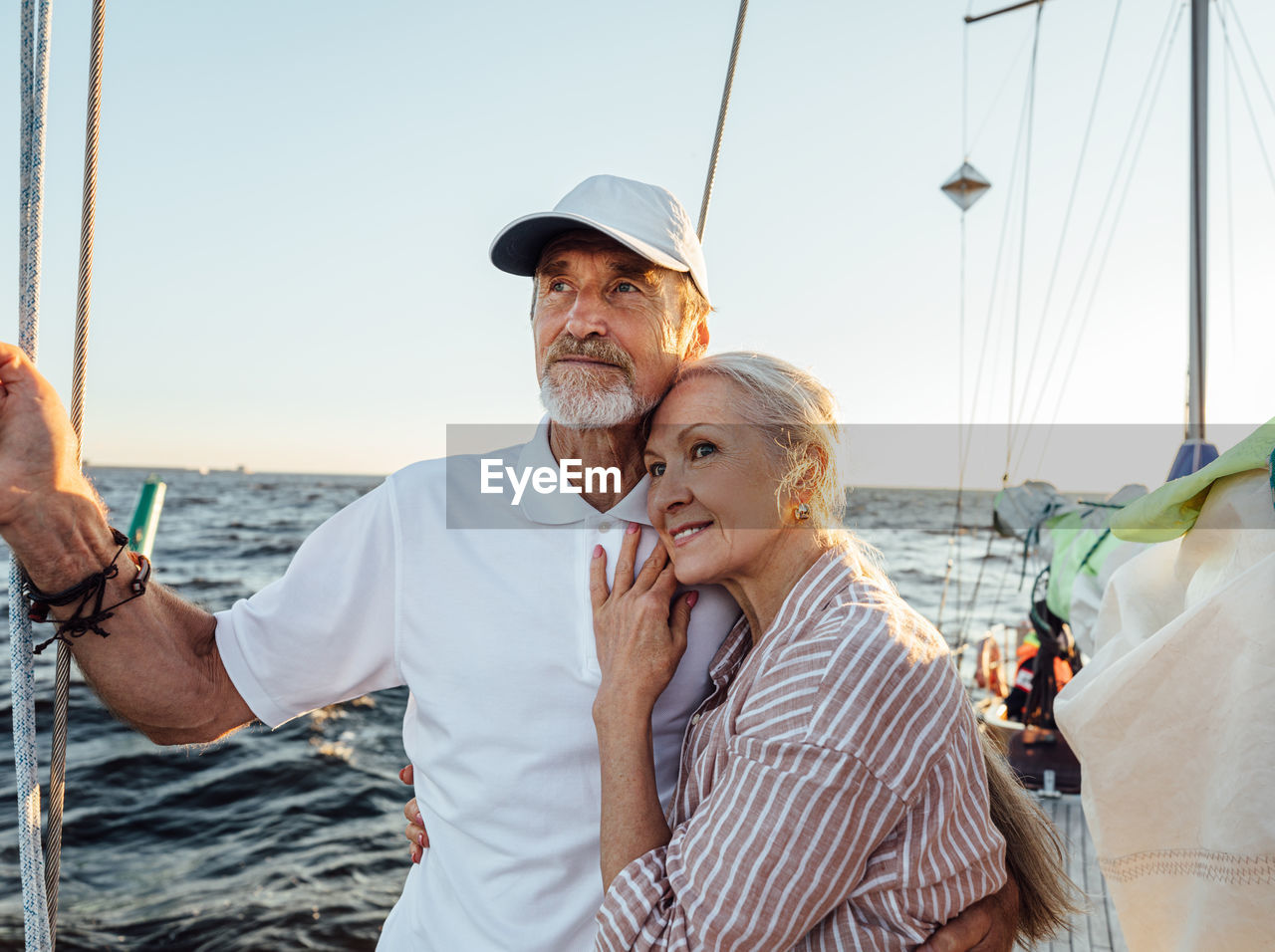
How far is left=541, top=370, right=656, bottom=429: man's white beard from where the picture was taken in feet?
6.17

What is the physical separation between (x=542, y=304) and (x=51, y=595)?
108cm

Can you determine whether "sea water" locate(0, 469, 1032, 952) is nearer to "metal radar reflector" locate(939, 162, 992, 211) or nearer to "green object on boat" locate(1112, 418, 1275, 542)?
"green object on boat" locate(1112, 418, 1275, 542)

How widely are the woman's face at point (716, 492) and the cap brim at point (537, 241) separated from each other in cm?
31

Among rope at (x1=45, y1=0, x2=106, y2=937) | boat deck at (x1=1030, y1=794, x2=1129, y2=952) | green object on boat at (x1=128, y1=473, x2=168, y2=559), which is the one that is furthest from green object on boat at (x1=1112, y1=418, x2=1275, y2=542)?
green object on boat at (x1=128, y1=473, x2=168, y2=559)

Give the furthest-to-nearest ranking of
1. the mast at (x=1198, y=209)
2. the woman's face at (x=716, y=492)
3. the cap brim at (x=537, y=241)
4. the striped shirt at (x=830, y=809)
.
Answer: the mast at (x=1198, y=209) → the cap brim at (x=537, y=241) → the woman's face at (x=716, y=492) → the striped shirt at (x=830, y=809)

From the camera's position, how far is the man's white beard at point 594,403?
1881 millimetres

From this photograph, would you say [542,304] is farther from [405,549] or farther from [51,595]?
[51,595]

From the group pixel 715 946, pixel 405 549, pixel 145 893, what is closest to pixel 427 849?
pixel 405 549

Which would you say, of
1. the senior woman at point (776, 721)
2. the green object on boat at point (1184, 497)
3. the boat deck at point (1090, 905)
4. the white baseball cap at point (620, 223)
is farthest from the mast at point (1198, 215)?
the senior woman at point (776, 721)

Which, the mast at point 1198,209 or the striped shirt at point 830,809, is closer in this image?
the striped shirt at point 830,809

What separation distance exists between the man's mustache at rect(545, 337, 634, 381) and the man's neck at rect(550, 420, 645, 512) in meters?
0.14

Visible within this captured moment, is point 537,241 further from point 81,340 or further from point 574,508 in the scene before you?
point 81,340

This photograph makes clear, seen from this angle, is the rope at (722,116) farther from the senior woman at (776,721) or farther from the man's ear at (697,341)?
the senior woman at (776,721)

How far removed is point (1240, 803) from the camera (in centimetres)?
146
